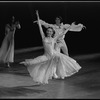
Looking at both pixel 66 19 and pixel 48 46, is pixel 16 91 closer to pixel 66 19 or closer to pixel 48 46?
pixel 48 46

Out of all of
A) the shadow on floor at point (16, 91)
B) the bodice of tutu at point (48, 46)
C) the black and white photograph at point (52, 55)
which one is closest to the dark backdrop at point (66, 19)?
the black and white photograph at point (52, 55)

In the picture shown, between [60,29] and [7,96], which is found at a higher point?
[60,29]

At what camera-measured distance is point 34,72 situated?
30.0ft

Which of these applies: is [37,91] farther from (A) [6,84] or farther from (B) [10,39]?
(B) [10,39]

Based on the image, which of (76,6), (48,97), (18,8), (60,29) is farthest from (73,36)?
(48,97)

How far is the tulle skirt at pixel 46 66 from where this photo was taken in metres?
9.02

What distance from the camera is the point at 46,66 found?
9.25m

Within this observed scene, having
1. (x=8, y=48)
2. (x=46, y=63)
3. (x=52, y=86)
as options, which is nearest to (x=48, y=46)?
(x=46, y=63)

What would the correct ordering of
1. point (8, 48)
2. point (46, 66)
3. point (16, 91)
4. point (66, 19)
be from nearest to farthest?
point (16, 91)
point (46, 66)
point (8, 48)
point (66, 19)

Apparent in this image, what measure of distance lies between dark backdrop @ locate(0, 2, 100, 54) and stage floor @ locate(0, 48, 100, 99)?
798 cm

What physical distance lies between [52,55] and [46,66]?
0.32 meters

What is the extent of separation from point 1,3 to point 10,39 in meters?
12.2

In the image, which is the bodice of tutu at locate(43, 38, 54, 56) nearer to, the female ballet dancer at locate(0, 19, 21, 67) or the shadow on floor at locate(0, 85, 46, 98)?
the shadow on floor at locate(0, 85, 46, 98)

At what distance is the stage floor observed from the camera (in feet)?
26.5
